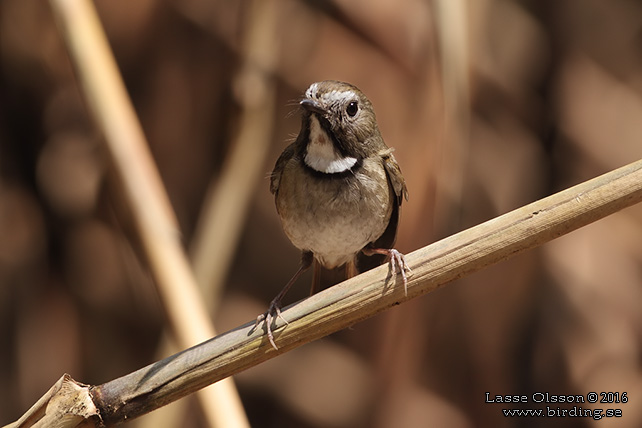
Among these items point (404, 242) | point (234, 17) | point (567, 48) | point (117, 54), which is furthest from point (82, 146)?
point (567, 48)

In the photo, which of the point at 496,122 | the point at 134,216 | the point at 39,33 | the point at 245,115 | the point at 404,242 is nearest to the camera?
the point at 134,216

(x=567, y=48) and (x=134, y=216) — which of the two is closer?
(x=134, y=216)

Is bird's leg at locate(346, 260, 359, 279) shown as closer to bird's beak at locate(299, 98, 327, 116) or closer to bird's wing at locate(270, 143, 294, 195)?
bird's wing at locate(270, 143, 294, 195)

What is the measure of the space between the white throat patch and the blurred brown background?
104cm

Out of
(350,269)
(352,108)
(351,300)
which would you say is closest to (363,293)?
(351,300)

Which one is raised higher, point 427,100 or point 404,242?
point 427,100

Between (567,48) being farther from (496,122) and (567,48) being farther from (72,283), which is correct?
(72,283)

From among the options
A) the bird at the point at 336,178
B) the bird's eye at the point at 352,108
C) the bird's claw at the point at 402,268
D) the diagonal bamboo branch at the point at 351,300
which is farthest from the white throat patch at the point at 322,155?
the diagonal bamboo branch at the point at 351,300

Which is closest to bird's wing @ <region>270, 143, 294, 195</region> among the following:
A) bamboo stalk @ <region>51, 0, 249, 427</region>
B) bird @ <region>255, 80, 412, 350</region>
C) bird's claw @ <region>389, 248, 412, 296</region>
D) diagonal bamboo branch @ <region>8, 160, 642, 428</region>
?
bird @ <region>255, 80, 412, 350</region>

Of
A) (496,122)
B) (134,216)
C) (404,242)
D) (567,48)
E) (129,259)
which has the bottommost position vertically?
(134,216)

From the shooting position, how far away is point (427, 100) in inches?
128

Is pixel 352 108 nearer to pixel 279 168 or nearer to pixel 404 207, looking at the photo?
pixel 279 168

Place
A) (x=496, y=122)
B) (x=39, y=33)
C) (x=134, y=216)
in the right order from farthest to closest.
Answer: (x=496, y=122)
(x=39, y=33)
(x=134, y=216)

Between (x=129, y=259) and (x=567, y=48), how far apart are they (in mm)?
2666
